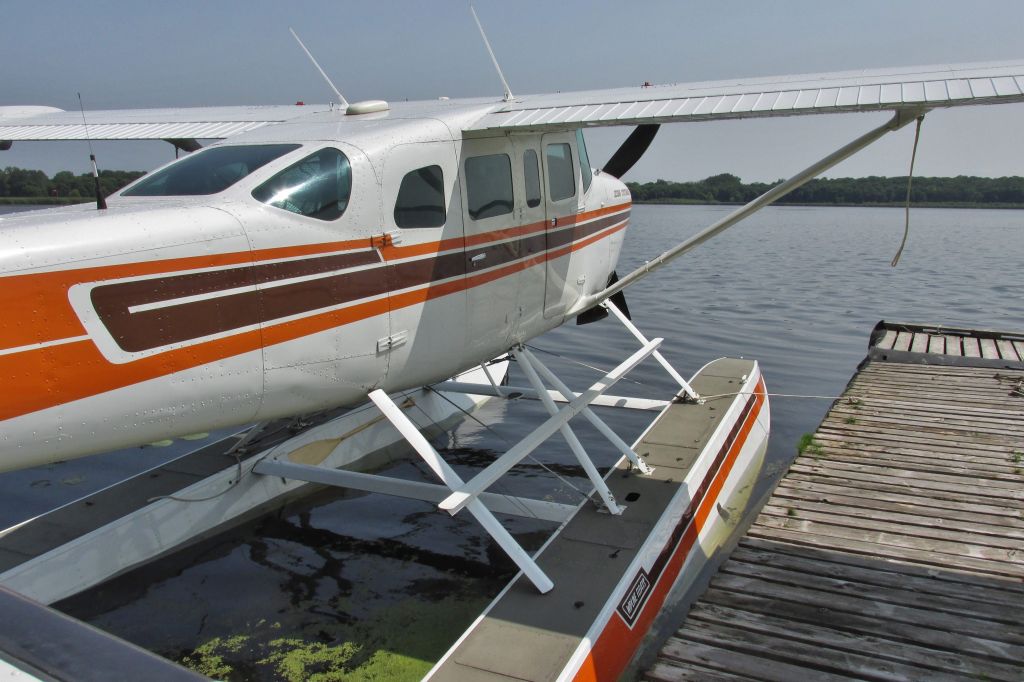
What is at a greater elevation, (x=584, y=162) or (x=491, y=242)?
(x=584, y=162)

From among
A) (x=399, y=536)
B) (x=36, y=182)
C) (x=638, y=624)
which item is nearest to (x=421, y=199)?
(x=638, y=624)

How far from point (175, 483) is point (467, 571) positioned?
292cm

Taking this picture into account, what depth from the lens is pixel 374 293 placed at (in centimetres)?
491

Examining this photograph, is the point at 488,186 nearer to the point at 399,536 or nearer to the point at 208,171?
the point at 208,171

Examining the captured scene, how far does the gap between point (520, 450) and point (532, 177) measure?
2184 millimetres

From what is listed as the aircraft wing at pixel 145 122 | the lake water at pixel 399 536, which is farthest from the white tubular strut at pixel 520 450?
the aircraft wing at pixel 145 122

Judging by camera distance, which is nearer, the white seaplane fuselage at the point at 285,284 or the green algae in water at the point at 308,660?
the white seaplane fuselage at the point at 285,284

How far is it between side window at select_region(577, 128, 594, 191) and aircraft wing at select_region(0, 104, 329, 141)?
2.28 m

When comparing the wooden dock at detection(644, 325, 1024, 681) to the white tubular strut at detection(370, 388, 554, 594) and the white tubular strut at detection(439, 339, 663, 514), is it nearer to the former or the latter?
the white tubular strut at detection(370, 388, 554, 594)

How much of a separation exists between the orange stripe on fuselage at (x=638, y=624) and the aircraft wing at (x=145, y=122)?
4.85 meters

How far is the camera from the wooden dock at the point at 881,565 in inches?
189

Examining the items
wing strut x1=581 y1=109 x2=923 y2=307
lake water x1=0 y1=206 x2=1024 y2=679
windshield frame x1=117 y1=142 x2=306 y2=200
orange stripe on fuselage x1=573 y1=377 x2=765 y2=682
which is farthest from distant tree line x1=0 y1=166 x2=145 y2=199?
orange stripe on fuselage x1=573 y1=377 x2=765 y2=682

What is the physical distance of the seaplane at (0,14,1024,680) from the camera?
12.1 ft

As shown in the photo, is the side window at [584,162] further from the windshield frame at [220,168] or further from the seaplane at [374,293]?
the windshield frame at [220,168]
